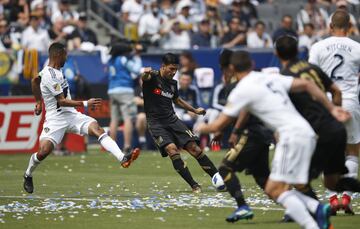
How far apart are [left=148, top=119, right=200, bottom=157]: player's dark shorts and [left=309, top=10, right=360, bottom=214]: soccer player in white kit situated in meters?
3.08

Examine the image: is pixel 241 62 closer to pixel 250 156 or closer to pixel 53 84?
pixel 250 156

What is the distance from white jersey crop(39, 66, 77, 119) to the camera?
16641 millimetres

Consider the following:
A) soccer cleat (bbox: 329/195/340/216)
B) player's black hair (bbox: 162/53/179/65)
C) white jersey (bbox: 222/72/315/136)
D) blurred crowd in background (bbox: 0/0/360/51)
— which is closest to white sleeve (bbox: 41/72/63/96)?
player's black hair (bbox: 162/53/179/65)

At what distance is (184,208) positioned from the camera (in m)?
14.3

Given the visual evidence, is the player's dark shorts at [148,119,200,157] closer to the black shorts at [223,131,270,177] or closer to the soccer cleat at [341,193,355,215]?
the black shorts at [223,131,270,177]

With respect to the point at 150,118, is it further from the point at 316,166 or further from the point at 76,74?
the point at 76,74

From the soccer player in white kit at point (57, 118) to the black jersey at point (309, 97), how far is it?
15.9 ft

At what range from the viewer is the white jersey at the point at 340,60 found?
46.9 feet

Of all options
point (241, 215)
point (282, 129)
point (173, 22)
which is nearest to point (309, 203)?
point (282, 129)

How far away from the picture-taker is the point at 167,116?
17.1m

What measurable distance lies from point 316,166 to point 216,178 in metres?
4.32

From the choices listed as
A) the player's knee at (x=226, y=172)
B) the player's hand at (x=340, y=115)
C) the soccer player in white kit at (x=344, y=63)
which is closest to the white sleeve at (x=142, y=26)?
the soccer player in white kit at (x=344, y=63)

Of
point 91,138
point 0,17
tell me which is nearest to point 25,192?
point 91,138

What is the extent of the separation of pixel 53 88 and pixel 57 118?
1.76 feet
